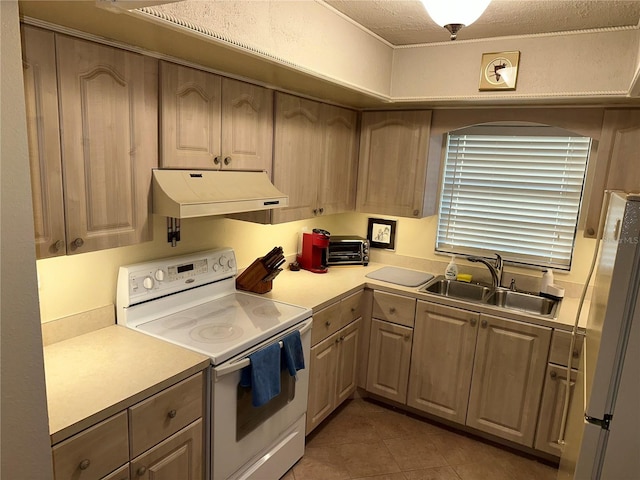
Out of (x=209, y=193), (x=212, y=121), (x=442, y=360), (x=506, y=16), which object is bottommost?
(x=442, y=360)

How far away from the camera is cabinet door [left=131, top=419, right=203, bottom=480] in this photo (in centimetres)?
156

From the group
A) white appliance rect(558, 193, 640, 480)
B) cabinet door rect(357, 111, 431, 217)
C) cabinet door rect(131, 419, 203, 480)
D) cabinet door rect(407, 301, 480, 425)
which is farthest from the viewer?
cabinet door rect(357, 111, 431, 217)

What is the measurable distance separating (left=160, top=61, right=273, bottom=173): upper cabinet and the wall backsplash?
459 millimetres

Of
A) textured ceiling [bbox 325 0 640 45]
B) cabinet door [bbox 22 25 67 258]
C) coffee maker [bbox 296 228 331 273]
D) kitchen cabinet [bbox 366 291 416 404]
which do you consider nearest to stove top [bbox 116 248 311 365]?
cabinet door [bbox 22 25 67 258]

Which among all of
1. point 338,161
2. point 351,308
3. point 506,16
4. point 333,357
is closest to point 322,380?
point 333,357

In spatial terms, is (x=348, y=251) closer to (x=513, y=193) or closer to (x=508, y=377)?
(x=513, y=193)

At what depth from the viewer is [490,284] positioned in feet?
10.0

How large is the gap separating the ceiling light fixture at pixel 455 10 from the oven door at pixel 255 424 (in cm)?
149

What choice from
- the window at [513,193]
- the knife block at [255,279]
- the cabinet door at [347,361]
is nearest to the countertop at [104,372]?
the knife block at [255,279]

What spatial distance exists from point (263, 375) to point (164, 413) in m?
0.47

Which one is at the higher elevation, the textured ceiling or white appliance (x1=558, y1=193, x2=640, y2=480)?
the textured ceiling

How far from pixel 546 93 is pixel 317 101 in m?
1.29

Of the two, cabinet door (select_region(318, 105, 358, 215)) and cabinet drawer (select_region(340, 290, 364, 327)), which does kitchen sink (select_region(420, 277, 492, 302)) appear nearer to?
cabinet drawer (select_region(340, 290, 364, 327))

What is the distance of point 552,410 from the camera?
2473mm
